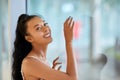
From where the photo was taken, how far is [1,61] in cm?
206

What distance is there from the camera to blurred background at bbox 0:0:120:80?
163 cm

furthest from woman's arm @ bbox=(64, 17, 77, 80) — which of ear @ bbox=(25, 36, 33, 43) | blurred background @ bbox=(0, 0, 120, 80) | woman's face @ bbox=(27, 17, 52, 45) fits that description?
blurred background @ bbox=(0, 0, 120, 80)

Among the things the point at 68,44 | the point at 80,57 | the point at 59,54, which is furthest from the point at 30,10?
the point at 68,44

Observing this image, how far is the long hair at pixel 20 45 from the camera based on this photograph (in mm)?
1384

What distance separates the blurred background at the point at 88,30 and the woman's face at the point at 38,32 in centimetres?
41

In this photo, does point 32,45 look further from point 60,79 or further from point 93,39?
point 93,39

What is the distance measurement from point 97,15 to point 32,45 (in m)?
0.54

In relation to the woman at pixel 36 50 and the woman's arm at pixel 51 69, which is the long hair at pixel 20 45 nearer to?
the woman at pixel 36 50

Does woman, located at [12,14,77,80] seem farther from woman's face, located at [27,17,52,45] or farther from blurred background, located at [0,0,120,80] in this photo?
blurred background, located at [0,0,120,80]

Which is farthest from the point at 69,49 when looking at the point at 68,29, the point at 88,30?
the point at 88,30

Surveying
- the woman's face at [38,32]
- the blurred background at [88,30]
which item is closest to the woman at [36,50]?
the woman's face at [38,32]

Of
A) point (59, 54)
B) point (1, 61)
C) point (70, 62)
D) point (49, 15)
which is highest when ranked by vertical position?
point (49, 15)

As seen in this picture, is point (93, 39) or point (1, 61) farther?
point (1, 61)

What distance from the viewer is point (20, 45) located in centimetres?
144
